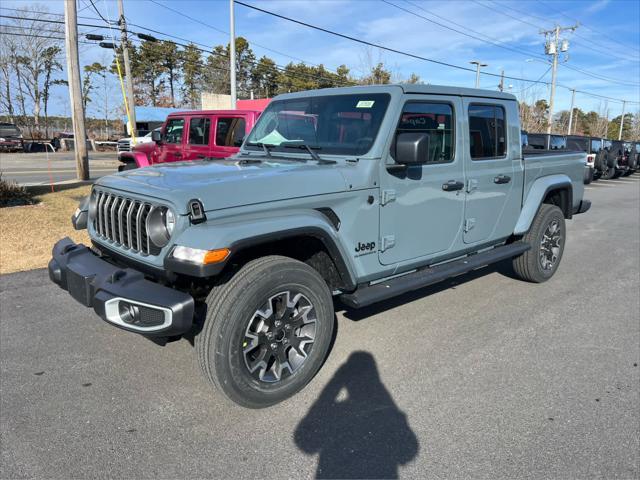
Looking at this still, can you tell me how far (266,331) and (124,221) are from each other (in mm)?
1184

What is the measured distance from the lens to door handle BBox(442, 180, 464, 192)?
393 cm

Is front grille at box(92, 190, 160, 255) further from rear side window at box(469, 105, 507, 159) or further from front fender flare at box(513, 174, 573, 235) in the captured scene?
front fender flare at box(513, 174, 573, 235)

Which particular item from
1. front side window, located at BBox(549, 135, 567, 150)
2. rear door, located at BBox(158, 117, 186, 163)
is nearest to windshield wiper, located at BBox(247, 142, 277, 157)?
rear door, located at BBox(158, 117, 186, 163)

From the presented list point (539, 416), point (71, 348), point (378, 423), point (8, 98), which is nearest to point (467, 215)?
point (539, 416)

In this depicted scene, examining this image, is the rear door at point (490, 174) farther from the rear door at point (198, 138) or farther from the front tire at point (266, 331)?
the rear door at point (198, 138)

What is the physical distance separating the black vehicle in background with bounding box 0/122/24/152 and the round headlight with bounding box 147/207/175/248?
34.7 metres

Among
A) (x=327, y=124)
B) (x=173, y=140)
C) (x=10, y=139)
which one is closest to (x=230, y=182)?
(x=327, y=124)

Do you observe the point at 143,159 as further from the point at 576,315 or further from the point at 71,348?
the point at 576,315

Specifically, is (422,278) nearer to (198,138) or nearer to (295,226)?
(295,226)

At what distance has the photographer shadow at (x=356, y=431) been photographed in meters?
2.47

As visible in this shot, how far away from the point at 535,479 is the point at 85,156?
13762 mm

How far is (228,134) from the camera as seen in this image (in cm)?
880

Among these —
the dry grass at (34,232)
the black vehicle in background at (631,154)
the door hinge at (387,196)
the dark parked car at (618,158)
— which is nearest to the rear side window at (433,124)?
the door hinge at (387,196)

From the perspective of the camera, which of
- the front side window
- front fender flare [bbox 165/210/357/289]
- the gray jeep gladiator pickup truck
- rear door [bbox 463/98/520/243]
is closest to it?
front fender flare [bbox 165/210/357/289]
